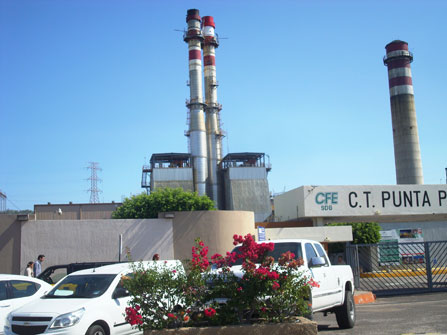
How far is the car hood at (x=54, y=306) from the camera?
8.69 meters

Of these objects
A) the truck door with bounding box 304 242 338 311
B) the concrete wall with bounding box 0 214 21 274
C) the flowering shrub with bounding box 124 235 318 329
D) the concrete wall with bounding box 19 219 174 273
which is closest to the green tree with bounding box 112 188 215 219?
the concrete wall with bounding box 19 219 174 273

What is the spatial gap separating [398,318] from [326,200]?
105 ft

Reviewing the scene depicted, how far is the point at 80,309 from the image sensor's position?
28.6 ft

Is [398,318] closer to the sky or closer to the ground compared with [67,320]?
closer to the ground

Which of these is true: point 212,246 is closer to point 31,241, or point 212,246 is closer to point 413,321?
point 31,241

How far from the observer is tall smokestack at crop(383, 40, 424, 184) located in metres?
61.5

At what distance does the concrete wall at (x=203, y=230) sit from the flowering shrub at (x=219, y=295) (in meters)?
17.9

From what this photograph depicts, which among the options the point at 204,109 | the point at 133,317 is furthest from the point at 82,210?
the point at 133,317

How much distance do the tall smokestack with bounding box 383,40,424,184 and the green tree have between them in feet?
114

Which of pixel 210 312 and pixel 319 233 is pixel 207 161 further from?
pixel 210 312

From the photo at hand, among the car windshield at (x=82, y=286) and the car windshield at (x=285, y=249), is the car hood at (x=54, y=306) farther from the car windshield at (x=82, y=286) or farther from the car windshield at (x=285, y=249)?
the car windshield at (x=285, y=249)

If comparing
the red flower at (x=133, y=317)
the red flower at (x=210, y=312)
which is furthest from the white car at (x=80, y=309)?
the red flower at (x=210, y=312)

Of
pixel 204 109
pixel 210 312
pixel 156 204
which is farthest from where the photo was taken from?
pixel 204 109

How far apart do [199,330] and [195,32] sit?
5957 centimetres
